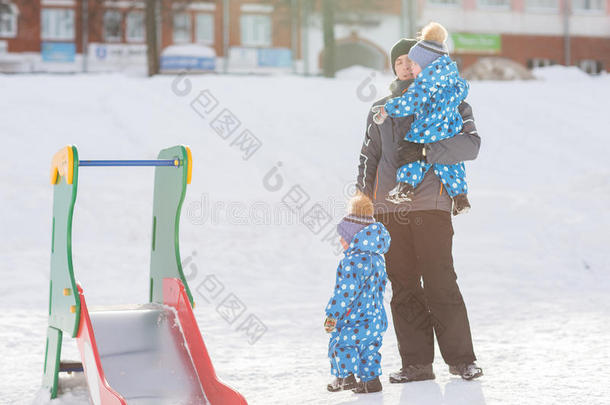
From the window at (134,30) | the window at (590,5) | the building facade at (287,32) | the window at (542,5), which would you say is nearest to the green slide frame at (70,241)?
the building facade at (287,32)

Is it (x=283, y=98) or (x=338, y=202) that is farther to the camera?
(x=283, y=98)

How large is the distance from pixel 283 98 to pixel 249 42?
13774 mm

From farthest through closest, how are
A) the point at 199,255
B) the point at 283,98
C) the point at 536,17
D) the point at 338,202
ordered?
the point at 536,17
the point at 283,98
the point at 338,202
the point at 199,255

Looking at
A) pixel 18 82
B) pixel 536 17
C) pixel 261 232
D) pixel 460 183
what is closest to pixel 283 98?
pixel 18 82

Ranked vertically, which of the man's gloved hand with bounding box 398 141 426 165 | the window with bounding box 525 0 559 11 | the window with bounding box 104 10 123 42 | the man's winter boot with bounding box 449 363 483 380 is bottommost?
the man's winter boot with bounding box 449 363 483 380

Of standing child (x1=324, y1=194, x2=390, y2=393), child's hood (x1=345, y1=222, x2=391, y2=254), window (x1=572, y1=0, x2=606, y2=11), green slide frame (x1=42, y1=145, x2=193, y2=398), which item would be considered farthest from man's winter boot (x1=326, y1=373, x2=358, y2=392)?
window (x1=572, y1=0, x2=606, y2=11)

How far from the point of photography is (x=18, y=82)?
16.6m

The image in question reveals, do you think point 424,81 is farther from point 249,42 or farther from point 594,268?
point 249,42

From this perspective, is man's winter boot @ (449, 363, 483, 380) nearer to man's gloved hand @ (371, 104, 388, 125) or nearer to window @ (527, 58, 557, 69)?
man's gloved hand @ (371, 104, 388, 125)

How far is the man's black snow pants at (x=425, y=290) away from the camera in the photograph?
3881 mm

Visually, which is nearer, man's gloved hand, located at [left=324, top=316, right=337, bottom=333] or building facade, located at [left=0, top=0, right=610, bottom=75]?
man's gloved hand, located at [left=324, top=316, right=337, bottom=333]

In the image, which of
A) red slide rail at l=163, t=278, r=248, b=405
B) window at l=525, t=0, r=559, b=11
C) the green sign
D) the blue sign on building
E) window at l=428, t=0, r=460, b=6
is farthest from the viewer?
window at l=525, t=0, r=559, b=11

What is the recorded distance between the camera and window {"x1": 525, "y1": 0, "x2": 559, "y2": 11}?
32.2 m

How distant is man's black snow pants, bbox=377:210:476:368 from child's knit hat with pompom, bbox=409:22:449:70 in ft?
2.54
